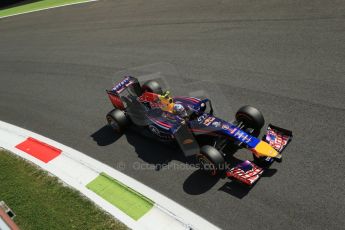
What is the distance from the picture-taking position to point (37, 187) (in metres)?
7.17

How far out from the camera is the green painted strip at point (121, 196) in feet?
20.4

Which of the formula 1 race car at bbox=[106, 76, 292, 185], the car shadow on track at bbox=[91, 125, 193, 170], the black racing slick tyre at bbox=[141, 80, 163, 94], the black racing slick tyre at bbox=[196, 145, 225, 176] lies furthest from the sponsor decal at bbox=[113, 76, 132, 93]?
the black racing slick tyre at bbox=[196, 145, 225, 176]

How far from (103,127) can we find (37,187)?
2465 mm

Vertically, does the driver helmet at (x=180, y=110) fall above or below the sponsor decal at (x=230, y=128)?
above

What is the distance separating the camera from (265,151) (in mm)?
6328

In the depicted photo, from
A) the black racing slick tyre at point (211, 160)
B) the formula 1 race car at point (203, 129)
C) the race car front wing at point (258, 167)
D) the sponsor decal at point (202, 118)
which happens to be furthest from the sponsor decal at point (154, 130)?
the race car front wing at point (258, 167)

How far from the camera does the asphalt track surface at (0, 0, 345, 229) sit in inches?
237

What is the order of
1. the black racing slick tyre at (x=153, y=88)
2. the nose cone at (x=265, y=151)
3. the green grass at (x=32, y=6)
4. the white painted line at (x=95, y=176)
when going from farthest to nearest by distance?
1. the green grass at (x=32, y=6)
2. the black racing slick tyre at (x=153, y=88)
3. the nose cone at (x=265, y=151)
4. the white painted line at (x=95, y=176)

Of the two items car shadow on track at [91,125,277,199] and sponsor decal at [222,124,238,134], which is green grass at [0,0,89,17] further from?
sponsor decal at [222,124,238,134]

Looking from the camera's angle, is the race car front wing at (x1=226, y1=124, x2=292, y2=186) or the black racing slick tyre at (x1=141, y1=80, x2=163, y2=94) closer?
the race car front wing at (x1=226, y1=124, x2=292, y2=186)

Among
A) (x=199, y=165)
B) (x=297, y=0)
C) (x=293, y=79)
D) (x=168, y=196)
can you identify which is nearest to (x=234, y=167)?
(x=199, y=165)

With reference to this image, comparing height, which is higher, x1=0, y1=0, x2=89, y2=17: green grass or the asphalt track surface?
x1=0, y1=0, x2=89, y2=17: green grass

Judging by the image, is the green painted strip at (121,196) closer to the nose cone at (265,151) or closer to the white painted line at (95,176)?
the white painted line at (95,176)

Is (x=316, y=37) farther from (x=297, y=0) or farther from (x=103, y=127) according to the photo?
(x=103, y=127)
